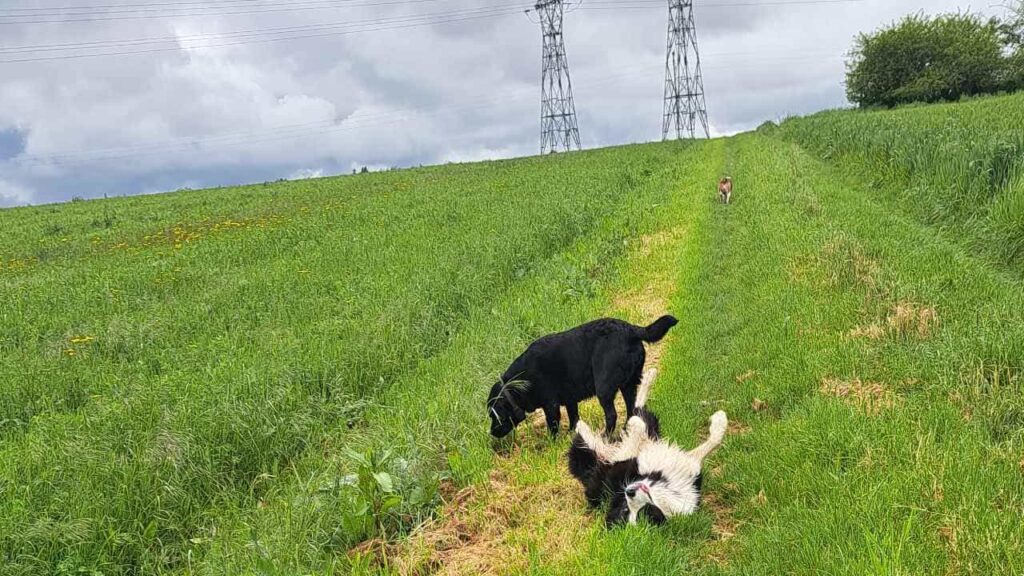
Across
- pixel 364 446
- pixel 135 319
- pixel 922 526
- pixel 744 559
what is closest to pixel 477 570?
pixel 744 559

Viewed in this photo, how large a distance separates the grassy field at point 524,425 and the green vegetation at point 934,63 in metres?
45.9

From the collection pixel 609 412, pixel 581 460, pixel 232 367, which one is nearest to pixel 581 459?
pixel 581 460

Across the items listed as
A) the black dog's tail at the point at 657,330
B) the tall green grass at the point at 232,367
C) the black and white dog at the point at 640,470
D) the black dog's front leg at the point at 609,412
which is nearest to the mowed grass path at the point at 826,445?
the black and white dog at the point at 640,470

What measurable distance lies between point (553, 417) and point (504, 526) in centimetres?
125

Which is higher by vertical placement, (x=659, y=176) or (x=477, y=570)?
(x=659, y=176)

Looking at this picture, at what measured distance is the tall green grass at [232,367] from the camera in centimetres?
416

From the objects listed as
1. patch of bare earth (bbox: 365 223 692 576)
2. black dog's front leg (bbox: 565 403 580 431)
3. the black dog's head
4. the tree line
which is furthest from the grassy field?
the tree line

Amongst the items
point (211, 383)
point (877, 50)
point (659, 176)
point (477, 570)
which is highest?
point (877, 50)

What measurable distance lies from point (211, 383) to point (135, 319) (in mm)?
3947

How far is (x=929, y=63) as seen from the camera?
164 feet

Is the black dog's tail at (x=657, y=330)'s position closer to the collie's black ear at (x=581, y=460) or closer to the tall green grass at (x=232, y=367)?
the collie's black ear at (x=581, y=460)

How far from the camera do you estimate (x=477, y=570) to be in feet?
10.6

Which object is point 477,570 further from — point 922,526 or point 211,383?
point 211,383

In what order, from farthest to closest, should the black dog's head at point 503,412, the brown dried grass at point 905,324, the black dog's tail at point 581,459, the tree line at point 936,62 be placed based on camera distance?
1. the tree line at point 936,62
2. the brown dried grass at point 905,324
3. the black dog's head at point 503,412
4. the black dog's tail at point 581,459
